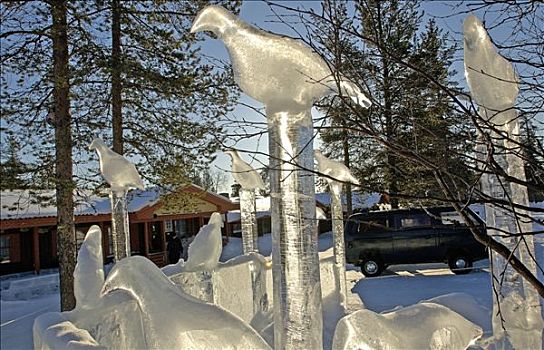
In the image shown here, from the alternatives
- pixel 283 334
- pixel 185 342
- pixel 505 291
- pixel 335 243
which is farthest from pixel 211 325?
pixel 335 243

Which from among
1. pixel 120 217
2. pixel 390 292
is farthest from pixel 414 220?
pixel 120 217

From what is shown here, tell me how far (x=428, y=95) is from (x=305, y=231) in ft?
3.99

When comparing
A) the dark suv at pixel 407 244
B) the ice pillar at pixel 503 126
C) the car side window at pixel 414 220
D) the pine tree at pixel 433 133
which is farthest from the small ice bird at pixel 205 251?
the car side window at pixel 414 220

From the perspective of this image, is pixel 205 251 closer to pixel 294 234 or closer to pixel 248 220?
pixel 248 220

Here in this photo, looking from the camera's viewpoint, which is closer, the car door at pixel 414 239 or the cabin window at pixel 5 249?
the car door at pixel 414 239

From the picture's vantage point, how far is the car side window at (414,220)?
12172mm

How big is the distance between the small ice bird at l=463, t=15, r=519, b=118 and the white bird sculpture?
159 cm

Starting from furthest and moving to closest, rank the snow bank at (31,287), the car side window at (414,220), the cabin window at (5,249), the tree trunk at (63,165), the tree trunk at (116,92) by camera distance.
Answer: the cabin window at (5,249)
the snow bank at (31,287)
the car side window at (414,220)
the tree trunk at (116,92)
the tree trunk at (63,165)

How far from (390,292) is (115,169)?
6.59 metres

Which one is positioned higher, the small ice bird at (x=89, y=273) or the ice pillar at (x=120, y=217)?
the ice pillar at (x=120, y=217)

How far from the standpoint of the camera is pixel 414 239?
12164 millimetres

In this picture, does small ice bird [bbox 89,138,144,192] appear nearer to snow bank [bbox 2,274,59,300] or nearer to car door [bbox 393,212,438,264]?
car door [bbox 393,212,438,264]

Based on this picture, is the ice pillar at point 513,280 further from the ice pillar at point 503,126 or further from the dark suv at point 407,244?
the dark suv at point 407,244

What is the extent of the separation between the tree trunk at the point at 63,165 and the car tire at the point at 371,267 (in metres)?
7.58
